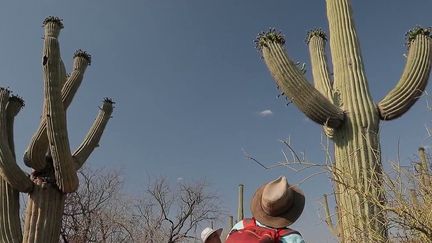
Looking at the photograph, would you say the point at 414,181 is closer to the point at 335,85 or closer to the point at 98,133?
the point at 335,85

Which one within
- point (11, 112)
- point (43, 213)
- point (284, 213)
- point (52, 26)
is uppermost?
point (52, 26)

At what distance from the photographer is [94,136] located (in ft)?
26.2

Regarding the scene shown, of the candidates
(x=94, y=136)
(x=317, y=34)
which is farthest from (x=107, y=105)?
(x=317, y=34)

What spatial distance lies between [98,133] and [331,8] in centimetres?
457

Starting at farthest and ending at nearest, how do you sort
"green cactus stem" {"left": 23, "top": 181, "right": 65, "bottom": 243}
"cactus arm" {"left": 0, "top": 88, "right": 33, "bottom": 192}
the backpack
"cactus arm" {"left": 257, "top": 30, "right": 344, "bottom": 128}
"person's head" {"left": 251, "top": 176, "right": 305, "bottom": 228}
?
"cactus arm" {"left": 0, "top": 88, "right": 33, "bottom": 192}
"green cactus stem" {"left": 23, "top": 181, "right": 65, "bottom": 243}
"cactus arm" {"left": 257, "top": 30, "right": 344, "bottom": 128}
"person's head" {"left": 251, "top": 176, "right": 305, "bottom": 228}
the backpack

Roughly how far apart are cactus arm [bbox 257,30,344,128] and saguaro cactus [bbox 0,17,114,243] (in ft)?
10.3

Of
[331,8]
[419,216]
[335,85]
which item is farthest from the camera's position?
[331,8]

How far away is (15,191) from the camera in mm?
6918

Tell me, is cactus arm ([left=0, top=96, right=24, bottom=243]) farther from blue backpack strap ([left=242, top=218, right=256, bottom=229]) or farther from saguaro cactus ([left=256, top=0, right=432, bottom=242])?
blue backpack strap ([left=242, top=218, right=256, bottom=229])

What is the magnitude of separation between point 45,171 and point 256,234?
5.56m

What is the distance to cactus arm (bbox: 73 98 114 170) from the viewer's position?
759 cm

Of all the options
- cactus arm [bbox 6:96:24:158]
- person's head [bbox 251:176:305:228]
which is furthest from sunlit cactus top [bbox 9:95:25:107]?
person's head [bbox 251:176:305:228]

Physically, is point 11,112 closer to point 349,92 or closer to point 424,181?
point 349,92

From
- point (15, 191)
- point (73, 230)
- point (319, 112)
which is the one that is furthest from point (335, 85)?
point (73, 230)
